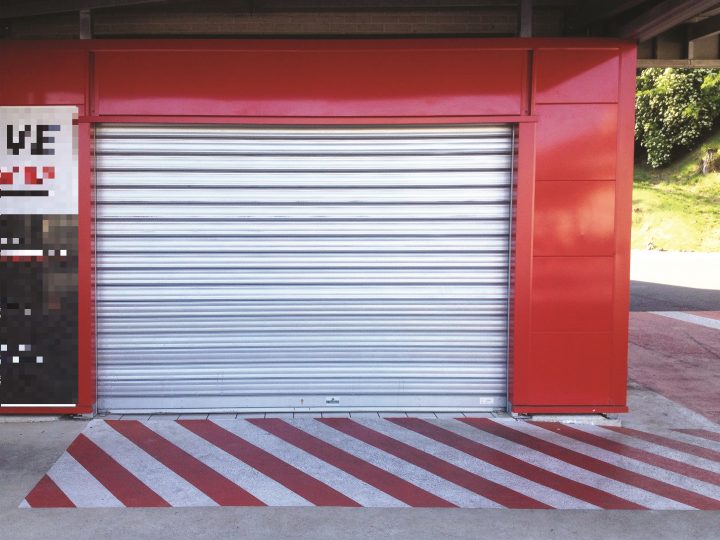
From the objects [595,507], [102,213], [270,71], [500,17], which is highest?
[500,17]

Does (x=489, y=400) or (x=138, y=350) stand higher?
(x=138, y=350)

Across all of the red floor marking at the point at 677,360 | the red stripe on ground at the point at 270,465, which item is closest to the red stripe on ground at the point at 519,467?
the red stripe on ground at the point at 270,465

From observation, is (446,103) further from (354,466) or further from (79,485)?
(79,485)

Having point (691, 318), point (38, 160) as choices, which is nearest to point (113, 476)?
point (38, 160)

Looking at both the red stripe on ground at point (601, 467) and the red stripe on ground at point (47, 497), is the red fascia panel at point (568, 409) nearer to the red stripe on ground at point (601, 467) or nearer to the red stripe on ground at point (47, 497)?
the red stripe on ground at point (601, 467)

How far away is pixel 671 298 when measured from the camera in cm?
1756

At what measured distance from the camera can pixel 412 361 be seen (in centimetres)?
704

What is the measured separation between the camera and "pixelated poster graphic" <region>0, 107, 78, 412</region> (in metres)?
6.59

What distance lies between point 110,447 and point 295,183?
2.97 m

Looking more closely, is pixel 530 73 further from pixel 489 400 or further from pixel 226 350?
pixel 226 350

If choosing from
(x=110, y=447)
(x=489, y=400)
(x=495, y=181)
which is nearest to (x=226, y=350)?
(x=110, y=447)

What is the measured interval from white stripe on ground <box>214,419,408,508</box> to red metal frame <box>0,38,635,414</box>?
1601 millimetres

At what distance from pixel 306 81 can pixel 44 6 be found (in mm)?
2569

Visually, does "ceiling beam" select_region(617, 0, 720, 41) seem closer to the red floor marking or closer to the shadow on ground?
the red floor marking
